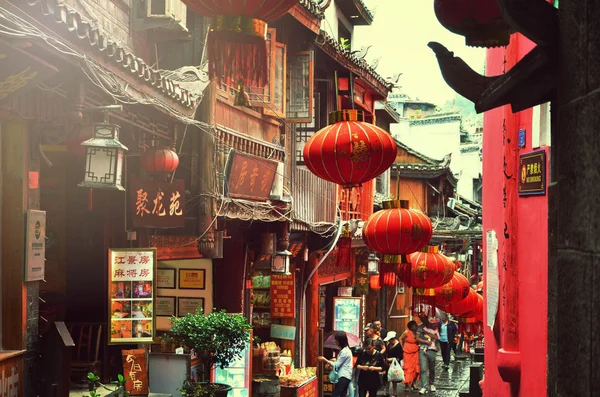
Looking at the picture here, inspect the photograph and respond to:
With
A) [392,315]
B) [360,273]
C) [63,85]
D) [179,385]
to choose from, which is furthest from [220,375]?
[392,315]

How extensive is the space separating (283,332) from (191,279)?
4310 mm

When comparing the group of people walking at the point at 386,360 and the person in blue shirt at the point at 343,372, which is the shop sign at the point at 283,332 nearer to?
the group of people walking at the point at 386,360

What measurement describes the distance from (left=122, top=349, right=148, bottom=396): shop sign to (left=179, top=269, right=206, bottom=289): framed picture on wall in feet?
14.1

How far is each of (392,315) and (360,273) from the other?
7481mm

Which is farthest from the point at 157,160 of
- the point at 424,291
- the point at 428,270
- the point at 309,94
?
the point at 424,291

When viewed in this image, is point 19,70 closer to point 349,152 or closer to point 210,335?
point 349,152

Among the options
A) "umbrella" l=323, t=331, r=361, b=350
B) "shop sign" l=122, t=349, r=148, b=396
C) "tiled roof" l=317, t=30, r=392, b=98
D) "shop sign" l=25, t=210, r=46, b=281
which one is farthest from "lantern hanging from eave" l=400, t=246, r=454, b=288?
"shop sign" l=25, t=210, r=46, b=281

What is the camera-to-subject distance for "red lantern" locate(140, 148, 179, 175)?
12.6m

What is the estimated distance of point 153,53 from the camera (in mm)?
15016

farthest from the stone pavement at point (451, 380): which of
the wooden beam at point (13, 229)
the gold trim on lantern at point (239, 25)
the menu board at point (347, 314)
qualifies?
the gold trim on lantern at point (239, 25)

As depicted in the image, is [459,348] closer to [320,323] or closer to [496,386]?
[320,323]

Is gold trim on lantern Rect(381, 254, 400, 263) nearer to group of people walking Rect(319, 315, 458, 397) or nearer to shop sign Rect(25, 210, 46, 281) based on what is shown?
group of people walking Rect(319, 315, 458, 397)

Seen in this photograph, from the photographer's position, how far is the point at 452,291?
69.4 ft

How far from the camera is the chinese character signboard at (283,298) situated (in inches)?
830
